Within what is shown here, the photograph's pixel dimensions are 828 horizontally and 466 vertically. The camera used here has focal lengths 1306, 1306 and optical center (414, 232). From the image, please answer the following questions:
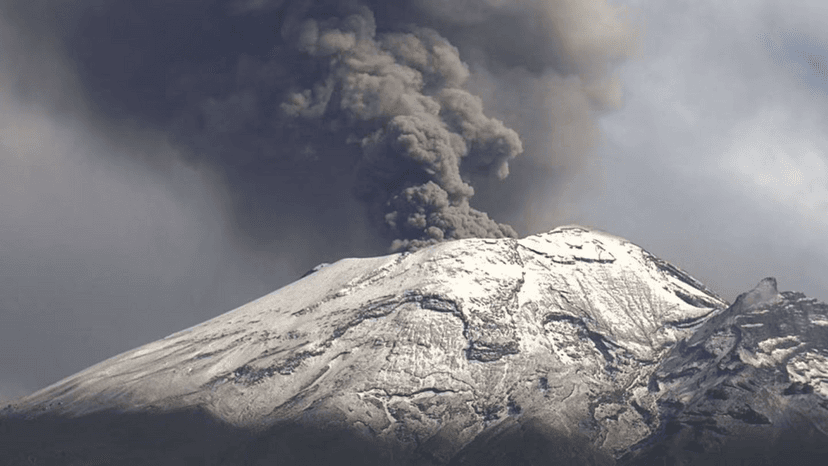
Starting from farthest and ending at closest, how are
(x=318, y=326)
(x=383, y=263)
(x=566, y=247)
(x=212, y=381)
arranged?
(x=566, y=247), (x=383, y=263), (x=318, y=326), (x=212, y=381)

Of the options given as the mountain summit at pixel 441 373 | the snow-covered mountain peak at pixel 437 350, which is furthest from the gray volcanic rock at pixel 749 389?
the snow-covered mountain peak at pixel 437 350

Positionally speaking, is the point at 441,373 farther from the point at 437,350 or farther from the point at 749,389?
the point at 749,389

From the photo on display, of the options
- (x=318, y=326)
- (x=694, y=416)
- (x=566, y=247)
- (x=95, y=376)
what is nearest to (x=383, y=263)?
(x=318, y=326)

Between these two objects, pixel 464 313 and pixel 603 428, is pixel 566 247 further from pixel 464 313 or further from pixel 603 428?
pixel 603 428

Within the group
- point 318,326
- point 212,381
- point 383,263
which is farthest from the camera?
point 383,263

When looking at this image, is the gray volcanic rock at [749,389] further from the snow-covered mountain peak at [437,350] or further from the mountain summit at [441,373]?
the snow-covered mountain peak at [437,350]

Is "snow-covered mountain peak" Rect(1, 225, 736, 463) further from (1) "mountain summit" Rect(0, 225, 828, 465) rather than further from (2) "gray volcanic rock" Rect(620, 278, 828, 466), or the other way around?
(2) "gray volcanic rock" Rect(620, 278, 828, 466)

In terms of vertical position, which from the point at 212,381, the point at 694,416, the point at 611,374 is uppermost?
the point at 212,381
